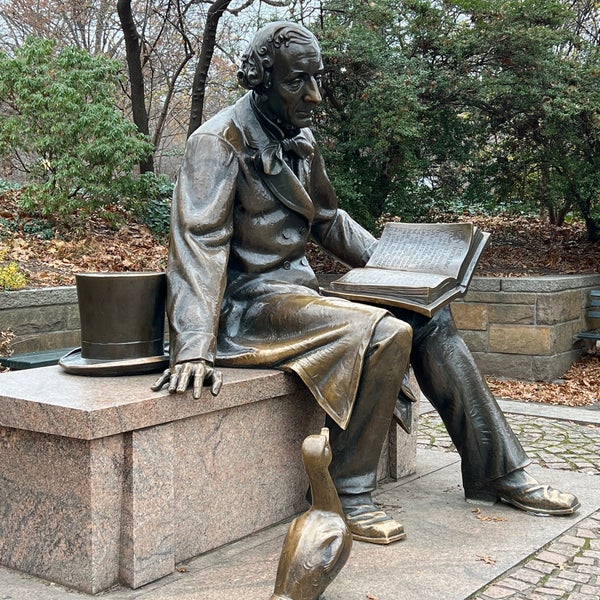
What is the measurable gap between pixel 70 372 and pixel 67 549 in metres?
0.77

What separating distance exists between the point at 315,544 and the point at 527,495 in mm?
1664

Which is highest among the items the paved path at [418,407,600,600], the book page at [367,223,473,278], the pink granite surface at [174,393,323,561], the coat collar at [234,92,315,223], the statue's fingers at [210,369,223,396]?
the coat collar at [234,92,315,223]

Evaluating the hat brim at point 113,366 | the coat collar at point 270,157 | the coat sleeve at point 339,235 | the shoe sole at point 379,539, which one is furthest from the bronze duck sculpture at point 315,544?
the coat sleeve at point 339,235

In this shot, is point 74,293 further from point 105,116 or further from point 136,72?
point 136,72

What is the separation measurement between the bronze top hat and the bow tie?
70 cm

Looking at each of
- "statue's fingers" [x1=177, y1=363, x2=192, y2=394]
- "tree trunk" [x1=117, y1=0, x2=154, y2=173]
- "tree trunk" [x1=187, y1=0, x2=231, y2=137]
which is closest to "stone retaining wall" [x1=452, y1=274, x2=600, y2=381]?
"tree trunk" [x1=187, y1=0, x2=231, y2=137]

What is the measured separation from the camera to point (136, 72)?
13297mm

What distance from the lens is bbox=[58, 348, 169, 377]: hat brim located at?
3.62 meters

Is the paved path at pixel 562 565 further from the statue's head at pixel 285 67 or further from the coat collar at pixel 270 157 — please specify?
the statue's head at pixel 285 67

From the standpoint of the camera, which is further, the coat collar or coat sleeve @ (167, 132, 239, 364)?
the coat collar

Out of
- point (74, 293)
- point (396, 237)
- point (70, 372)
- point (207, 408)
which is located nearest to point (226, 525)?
point (207, 408)

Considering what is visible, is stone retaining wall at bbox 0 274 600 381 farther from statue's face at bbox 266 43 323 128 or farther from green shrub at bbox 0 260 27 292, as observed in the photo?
statue's face at bbox 266 43 323 128

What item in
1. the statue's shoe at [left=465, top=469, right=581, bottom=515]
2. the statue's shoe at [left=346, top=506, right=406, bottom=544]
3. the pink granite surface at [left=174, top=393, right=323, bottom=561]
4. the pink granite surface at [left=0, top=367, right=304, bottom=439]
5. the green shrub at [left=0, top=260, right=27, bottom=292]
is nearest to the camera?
the pink granite surface at [left=0, top=367, right=304, bottom=439]

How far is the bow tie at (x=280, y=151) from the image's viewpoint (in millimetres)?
3959
